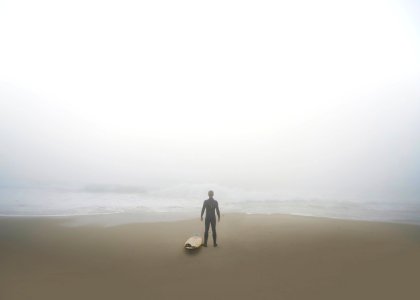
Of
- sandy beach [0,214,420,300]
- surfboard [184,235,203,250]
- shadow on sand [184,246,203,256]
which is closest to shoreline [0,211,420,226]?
sandy beach [0,214,420,300]

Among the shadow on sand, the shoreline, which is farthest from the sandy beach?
the shoreline

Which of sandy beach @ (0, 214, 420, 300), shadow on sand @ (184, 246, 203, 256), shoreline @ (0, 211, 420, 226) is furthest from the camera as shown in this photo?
shoreline @ (0, 211, 420, 226)

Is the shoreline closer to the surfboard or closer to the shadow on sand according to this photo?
the surfboard

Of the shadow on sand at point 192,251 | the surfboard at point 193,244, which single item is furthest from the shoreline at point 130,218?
the shadow on sand at point 192,251

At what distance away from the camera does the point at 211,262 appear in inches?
348

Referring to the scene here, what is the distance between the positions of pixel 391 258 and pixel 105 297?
28.2 feet

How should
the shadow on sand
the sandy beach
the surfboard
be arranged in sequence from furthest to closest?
1. the surfboard
2. the shadow on sand
3. the sandy beach

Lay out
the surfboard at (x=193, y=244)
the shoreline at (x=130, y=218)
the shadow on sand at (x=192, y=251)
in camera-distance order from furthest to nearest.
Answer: the shoreline at (x=130, y=218), the surfboard at (x=193, y=244), the shadow on sand at (x=192, y=251)

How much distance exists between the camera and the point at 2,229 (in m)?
12.3

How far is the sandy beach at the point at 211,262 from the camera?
7133mm

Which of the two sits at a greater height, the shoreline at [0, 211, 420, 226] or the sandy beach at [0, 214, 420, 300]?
the shoreline at [0, 211, 420, 226]

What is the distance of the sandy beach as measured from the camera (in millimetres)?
7133

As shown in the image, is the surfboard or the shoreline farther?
the shoreline

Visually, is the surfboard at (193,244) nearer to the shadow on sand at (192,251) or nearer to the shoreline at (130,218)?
the shadow on sand at (192,251)
